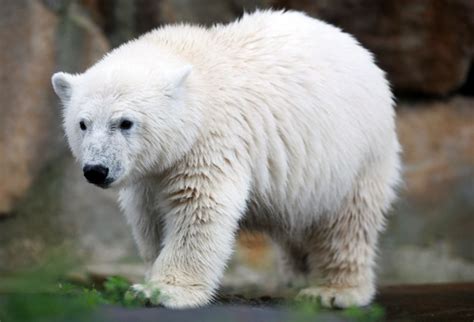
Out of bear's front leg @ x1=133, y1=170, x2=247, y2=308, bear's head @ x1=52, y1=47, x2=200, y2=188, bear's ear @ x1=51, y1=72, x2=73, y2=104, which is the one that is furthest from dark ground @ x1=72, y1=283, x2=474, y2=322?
bear's ear @ x1=51, y1=72, x2=73, y2=104

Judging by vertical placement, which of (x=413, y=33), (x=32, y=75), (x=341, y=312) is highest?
(x=413, y=33)

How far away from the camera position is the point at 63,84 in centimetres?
484

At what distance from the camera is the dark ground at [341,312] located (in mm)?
2890

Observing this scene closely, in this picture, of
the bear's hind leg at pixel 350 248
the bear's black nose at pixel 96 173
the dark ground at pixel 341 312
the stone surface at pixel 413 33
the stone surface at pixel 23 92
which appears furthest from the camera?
the stone surface at pixel 413 33

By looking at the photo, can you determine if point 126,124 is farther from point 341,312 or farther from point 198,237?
point 341,312

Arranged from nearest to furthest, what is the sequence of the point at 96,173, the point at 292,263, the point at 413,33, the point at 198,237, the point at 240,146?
1. the point at 96,173
2. the point at 198,237
3. the point at 240,146
4. the point at 292,263
5. the point at 413,33

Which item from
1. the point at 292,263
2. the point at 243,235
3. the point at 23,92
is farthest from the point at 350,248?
the point at 23,92

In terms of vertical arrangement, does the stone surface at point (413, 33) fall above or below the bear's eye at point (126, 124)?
above

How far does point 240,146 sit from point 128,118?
2.15 ft

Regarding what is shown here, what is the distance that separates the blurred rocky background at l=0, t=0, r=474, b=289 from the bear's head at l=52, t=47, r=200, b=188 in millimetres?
2947

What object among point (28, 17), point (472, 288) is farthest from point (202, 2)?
point (472, 288)

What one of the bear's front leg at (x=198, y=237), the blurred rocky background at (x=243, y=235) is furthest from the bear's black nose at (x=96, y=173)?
the blurred rocky background at (x=243, y=235)

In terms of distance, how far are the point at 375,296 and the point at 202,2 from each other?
3.06 metres

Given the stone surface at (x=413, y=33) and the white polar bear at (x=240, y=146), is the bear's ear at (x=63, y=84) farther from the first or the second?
the stone surface at (x=413, y=33)
